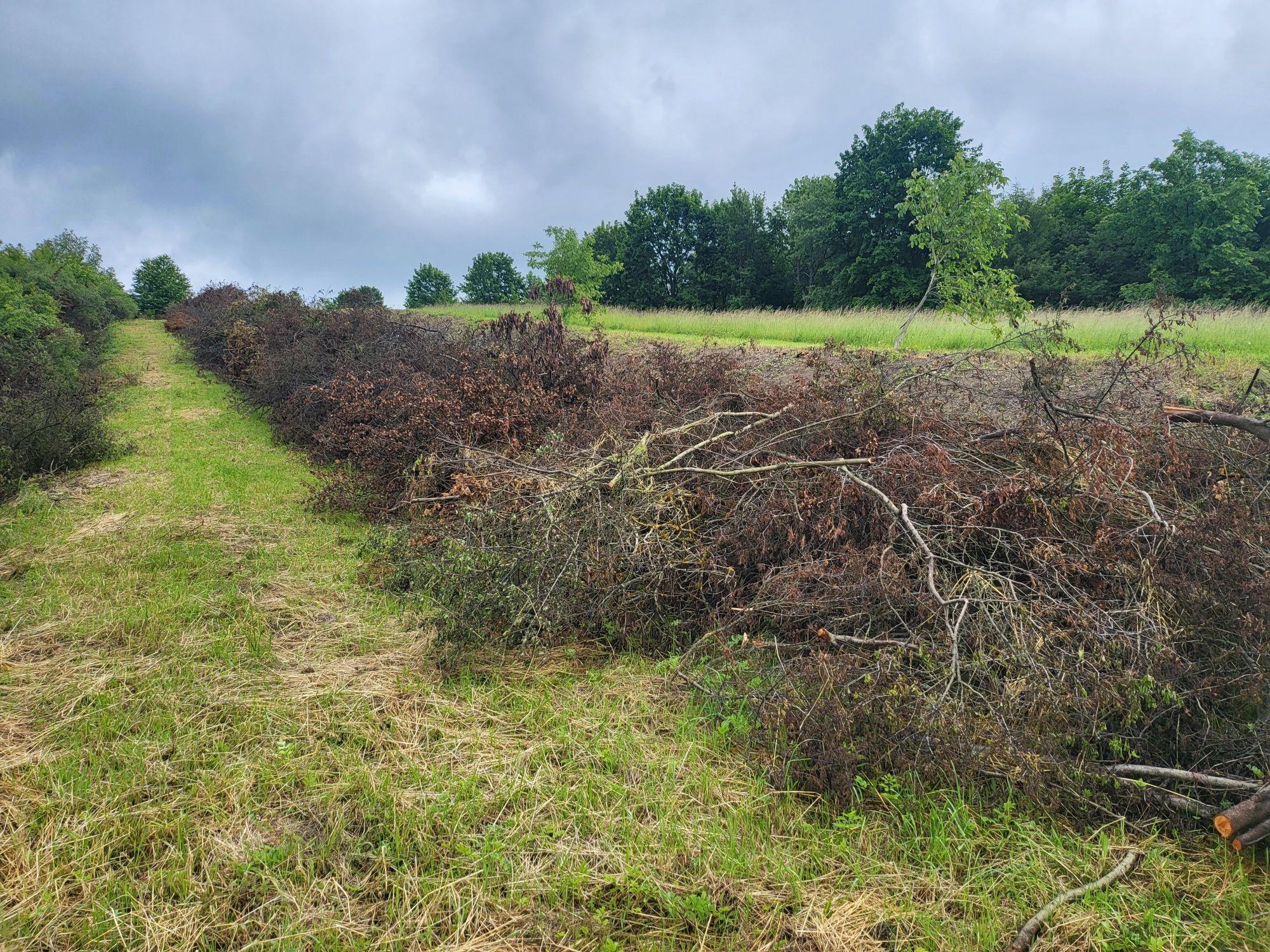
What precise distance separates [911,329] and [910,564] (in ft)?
40.3

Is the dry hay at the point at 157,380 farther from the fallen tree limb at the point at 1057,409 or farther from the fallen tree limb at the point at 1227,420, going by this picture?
the fallen tree limb at the point at 1227,420

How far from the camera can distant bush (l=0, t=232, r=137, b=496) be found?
24.1ft

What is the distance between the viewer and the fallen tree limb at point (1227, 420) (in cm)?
264

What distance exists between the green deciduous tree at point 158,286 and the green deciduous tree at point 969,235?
36944 mm

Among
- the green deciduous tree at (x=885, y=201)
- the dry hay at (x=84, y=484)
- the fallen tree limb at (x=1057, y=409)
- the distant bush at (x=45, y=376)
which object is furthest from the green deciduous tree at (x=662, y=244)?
the fallen tree limb at (x=1057, y=409)

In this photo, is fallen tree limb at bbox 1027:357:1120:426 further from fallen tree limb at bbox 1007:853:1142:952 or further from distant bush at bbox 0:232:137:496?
distant bush at bbox 0:232:137:496

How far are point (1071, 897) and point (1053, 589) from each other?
62.1 inches

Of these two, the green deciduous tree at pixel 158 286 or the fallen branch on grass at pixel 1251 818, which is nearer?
the fallen branch on grass at pixel 1251 818

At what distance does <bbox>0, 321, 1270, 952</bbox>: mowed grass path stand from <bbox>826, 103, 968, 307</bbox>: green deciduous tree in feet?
105

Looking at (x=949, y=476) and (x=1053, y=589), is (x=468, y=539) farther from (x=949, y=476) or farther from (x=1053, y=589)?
(x=1053, y=589)

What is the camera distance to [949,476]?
12.6 feet

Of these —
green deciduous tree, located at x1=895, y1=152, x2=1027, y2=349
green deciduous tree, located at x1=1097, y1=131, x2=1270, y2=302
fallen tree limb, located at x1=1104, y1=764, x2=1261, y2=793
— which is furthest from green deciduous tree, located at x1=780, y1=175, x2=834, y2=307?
fallen tree limb, located at x1=1104, y1=764, x2=1261, y2=793

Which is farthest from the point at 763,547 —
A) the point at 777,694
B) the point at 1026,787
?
the point at 1026,787

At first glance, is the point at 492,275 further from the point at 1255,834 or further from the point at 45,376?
the point at 1255,834
